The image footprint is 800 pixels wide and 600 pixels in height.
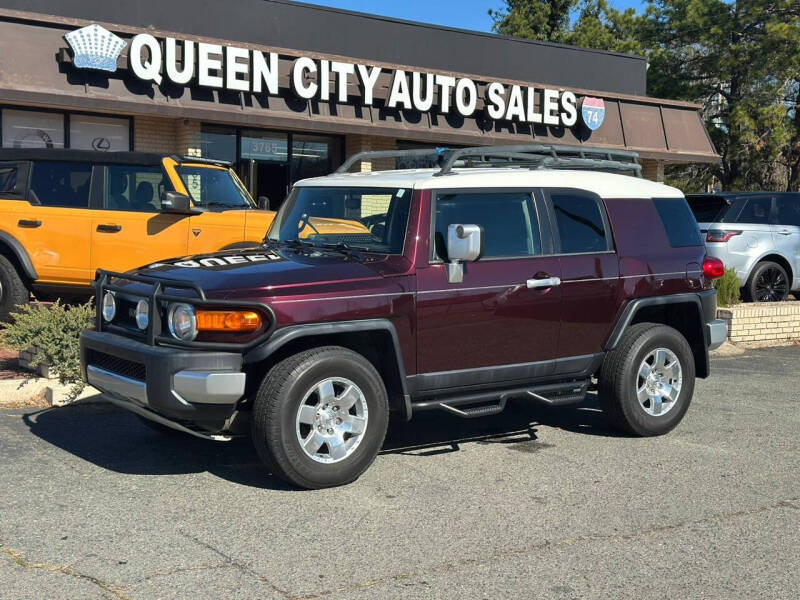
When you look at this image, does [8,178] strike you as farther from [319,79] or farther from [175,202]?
[319,79]

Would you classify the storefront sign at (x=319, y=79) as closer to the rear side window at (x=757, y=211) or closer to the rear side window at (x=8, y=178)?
the rear side window at (x=8, y=178)

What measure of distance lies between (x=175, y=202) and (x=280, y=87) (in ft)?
23.4

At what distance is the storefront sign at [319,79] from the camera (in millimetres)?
15320

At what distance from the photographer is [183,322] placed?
17.9ft

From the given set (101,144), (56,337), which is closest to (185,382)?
(56,337)

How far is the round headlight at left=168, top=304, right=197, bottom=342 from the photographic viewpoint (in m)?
5.40

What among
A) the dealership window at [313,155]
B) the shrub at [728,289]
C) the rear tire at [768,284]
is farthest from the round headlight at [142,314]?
the dealership window at [313,155]

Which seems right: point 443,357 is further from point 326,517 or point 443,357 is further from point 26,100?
point 26,100

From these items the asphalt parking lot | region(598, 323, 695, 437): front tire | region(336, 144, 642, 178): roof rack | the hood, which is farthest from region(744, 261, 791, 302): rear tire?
the hood

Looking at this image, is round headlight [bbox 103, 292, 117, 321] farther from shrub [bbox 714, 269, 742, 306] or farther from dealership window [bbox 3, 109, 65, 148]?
dealership window [bbox 3, 109, 65, 148]

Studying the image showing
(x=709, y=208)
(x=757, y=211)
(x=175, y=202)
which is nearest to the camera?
(x=175, y=202)

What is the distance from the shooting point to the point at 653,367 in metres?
7.13

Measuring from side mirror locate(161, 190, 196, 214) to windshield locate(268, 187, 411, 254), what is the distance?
3582mm

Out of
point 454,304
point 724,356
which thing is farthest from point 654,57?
point 454,304
